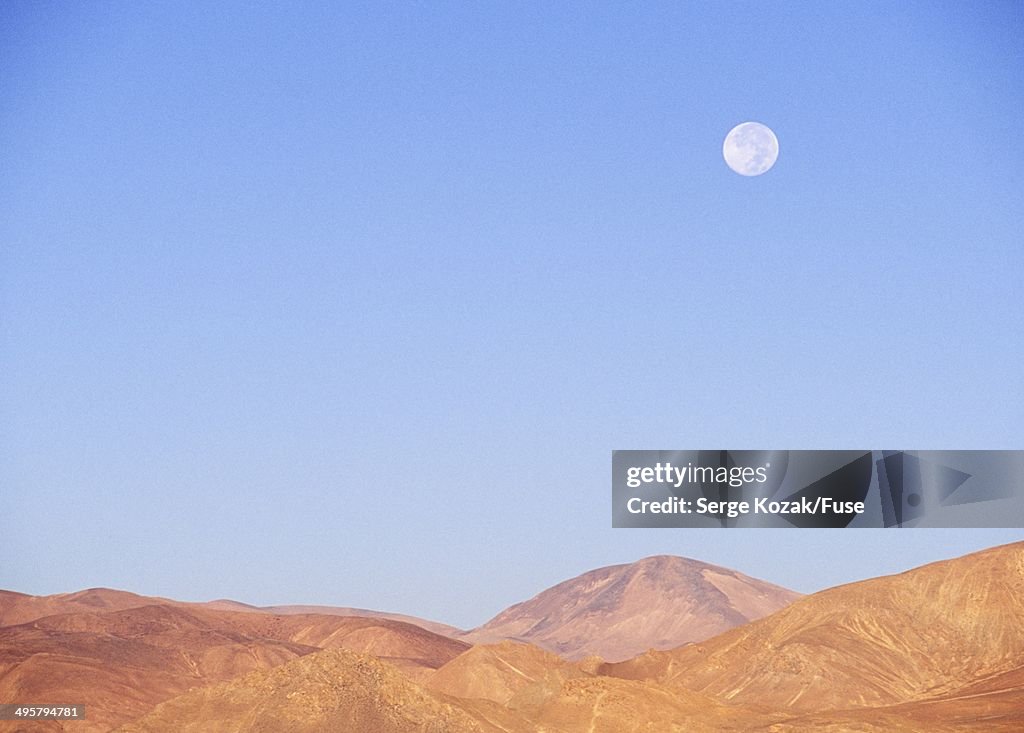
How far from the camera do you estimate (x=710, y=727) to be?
3120 inches

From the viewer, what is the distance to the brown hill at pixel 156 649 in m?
103

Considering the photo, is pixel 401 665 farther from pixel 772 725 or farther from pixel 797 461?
pixel 797 461

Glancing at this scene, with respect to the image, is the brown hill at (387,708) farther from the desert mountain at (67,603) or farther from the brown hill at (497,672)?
the desert mountain at (67,603)

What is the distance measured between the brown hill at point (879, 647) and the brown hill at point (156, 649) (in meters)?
28.3

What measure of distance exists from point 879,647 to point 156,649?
62.5 metres

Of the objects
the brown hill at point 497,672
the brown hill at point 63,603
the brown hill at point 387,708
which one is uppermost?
the brown hill at point 63,603

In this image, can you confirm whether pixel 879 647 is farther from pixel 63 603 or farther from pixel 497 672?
pixel 63 603

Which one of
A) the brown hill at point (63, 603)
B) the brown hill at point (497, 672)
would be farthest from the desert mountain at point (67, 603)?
the brown hill at point (497, 672)

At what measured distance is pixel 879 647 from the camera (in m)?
105

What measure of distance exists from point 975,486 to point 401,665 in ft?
241

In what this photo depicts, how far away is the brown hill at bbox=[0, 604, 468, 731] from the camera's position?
10312cm

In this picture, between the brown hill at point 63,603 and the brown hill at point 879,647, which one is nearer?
the brown hill at point 879,647

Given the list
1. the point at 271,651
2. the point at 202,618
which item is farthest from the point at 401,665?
the point at 202,618

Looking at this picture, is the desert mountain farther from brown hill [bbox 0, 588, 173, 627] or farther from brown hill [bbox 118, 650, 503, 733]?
brown hill [bbox 118, 650, 503, 733]
